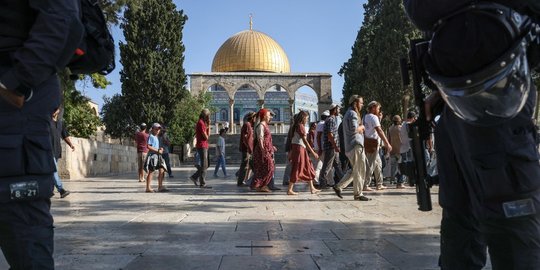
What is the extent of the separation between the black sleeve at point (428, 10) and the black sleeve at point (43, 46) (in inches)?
54.9

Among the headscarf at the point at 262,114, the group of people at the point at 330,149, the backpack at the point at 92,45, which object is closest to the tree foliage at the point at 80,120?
the group of people at the point at 330,149

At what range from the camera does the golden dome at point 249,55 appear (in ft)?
207

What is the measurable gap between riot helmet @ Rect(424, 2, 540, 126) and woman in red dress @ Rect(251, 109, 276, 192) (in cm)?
791

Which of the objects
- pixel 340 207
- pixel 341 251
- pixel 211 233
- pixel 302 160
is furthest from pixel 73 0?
pixel 302 160

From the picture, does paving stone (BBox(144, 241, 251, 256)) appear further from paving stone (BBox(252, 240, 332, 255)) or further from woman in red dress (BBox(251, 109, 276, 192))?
woman in red dress (BBox(251, 109, 276, 192))

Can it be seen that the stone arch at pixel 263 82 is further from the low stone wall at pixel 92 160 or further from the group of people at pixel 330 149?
the group of people at pixel 330 149

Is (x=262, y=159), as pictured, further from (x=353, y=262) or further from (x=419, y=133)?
(x=419, y=133)

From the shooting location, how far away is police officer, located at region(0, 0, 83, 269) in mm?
1933

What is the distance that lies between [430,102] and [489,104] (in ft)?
1.63

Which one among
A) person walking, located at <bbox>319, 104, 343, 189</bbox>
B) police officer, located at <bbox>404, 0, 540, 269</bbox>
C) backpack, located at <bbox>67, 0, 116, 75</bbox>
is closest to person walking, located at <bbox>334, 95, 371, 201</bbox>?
person walking, located at <bbox>319, 104, 343, 189</bbox>

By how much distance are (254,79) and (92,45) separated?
182 ft

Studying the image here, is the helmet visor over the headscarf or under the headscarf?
under

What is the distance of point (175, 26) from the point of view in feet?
108

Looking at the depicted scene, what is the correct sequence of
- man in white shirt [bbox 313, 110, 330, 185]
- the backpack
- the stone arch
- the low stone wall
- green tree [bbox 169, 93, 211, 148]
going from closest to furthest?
the backpack < man in white shirt [bbox 313, 110, 330, 185] < the low stone wall < green tree [bbox 169, 93, 211, 148] < the stone arch
